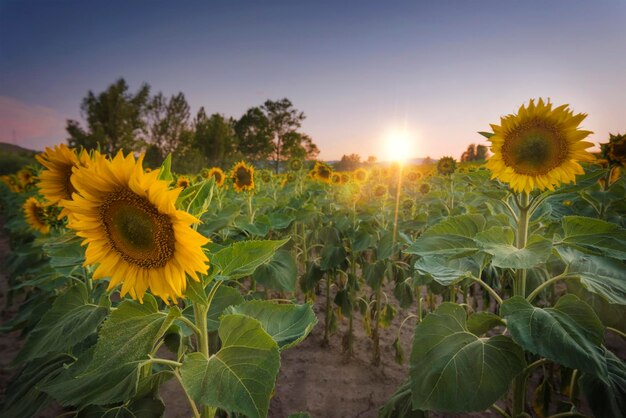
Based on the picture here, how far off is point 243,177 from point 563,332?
435 centimetres

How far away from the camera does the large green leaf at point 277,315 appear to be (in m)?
1.22

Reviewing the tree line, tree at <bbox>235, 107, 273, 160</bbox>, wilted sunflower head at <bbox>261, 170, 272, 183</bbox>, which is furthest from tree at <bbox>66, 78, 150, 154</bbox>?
wilted sunflower head at <bbox>261, 170, 272, 183</bbox>

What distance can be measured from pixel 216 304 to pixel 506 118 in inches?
70.5

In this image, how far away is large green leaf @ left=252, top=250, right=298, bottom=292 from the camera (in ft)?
7.99

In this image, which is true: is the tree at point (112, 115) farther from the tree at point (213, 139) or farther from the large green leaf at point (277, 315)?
the large green leaf at point (277, 315)

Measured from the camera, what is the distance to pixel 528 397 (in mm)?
3035

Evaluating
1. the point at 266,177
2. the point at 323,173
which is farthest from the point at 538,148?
the point at 266,177

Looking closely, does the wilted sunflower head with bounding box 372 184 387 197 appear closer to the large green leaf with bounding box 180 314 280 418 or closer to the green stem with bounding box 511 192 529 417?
the green stem with bounding box 511 192 529 417

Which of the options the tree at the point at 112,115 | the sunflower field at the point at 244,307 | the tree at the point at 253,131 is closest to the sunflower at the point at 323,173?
the sunflower field at the point at 244,307

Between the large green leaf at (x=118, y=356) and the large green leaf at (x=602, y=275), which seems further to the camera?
the large green leaf at (x=602, y=275)

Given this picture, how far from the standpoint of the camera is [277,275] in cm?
246

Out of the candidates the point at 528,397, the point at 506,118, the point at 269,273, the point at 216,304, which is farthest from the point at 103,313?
the point at 528,397

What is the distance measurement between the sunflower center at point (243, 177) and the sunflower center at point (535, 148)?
11.9 feet

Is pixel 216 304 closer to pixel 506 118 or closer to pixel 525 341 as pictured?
pixel 525 341
